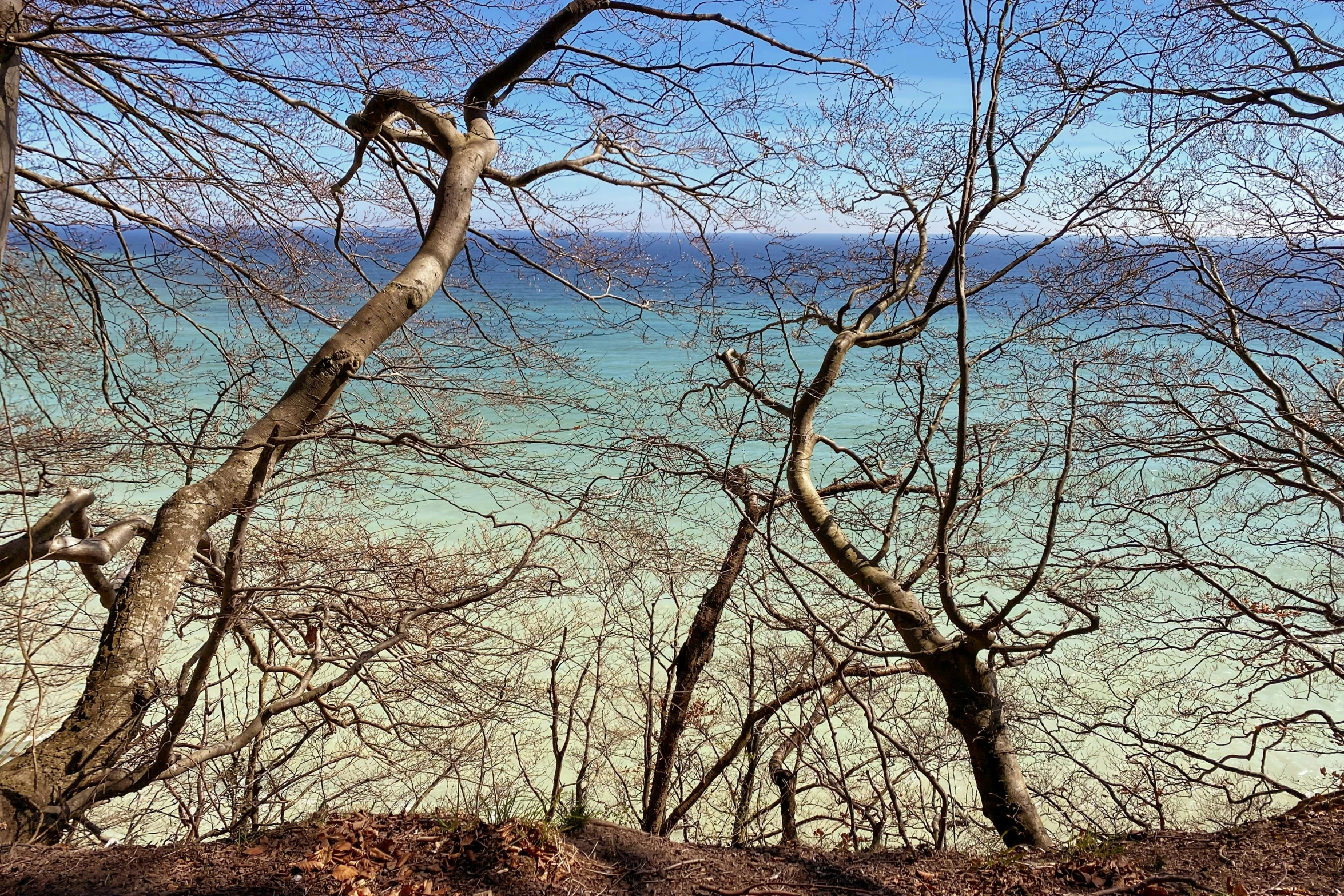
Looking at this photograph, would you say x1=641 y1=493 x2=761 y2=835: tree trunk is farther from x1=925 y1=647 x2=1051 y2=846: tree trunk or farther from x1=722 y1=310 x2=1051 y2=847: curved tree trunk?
x1=925 y1=647 x2=1051 y2=846: tree trunk

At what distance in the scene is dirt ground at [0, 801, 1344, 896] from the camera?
305cm

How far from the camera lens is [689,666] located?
6.12 meters

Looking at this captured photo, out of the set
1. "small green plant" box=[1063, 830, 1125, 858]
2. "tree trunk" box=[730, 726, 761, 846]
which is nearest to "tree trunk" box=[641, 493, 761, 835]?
"tree trunk" box=[730, 726, 761, 846]

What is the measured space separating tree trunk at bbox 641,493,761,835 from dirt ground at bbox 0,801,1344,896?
84.8 inches

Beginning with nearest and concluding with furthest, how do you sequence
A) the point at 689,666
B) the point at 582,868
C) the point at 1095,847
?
the point at 582,868 < the point at 1095,847 < the point at 689,666

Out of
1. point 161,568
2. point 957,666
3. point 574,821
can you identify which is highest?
point 161,568

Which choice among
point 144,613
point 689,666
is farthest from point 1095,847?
point 144,613

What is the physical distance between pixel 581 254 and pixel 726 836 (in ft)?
15.3

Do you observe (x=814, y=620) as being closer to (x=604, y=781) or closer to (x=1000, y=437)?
(x=1000, y=437)

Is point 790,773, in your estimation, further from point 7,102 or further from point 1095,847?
point 7,102

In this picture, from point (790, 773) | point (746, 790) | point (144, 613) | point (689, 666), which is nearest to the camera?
point (144, 613)

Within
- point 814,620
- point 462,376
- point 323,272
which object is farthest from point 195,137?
point 814,620

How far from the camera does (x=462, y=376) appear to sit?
520cm

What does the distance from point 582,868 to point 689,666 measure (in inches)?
113
